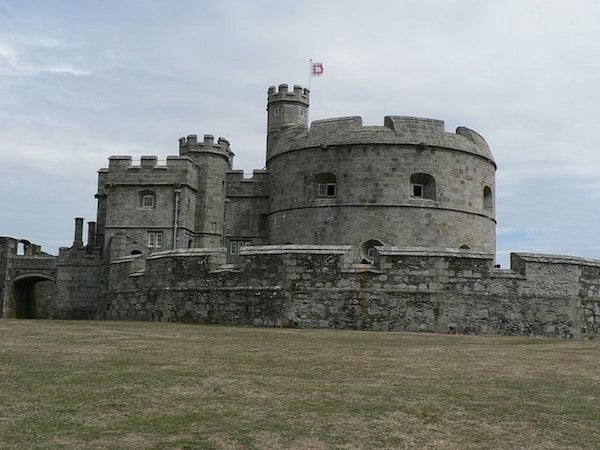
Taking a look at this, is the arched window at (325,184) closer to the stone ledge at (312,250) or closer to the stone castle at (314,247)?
the stone castle at (314,247)

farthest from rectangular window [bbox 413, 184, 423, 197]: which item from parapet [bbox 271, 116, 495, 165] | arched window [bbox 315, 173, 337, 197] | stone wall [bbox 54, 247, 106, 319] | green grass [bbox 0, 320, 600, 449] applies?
green grass [bbox 0, 320, 600, 449]

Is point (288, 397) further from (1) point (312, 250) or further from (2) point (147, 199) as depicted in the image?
(2) point (147, 199)

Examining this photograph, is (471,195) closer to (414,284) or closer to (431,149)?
(431,149)

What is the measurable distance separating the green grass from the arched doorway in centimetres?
2560

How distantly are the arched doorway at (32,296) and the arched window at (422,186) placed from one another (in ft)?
62.0

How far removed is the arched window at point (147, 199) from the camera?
33031mm

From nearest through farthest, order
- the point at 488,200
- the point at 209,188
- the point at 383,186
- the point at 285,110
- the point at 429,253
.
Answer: the point at 429,253
the point at 383,186
the point at 488,200
the point at 209,188
the point at 285,110

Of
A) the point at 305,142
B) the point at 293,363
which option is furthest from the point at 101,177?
the point at 293,363

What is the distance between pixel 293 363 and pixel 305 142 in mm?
19535

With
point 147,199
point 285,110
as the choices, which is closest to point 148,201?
point 147,199

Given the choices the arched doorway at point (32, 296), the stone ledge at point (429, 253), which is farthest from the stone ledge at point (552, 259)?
the arched doorway at point (32, 296)

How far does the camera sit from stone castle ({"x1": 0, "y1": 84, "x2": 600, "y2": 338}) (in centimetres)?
1902

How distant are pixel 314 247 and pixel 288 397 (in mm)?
12034

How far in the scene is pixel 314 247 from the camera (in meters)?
19.4
